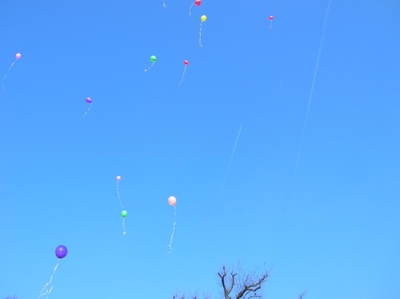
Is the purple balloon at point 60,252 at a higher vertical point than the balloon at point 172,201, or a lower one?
lower

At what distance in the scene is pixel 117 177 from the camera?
11422mm

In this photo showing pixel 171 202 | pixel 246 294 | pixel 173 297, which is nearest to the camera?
pixel 171 202

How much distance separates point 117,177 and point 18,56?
487cm

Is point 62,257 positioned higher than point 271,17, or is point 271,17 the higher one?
point 271,17

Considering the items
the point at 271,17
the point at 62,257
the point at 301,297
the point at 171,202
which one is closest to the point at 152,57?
the point at 271,17

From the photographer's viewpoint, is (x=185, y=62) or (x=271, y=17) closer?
(x=271, y=17)

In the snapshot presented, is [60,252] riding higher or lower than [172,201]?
lower

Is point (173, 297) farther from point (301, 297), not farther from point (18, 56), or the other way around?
point (18, 56)

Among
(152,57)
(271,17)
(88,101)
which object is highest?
(271,17)

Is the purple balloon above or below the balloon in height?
below

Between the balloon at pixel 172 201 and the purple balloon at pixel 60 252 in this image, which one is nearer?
the purple balloon at pixel 60 252

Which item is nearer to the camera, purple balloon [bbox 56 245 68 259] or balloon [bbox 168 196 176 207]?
purple balloon [bbox 56 245 68 259]

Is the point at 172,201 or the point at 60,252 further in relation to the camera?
the point at 172,201

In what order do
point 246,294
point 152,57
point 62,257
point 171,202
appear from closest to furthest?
point 62,257
point 171,202
point 152,57
point 246,294
